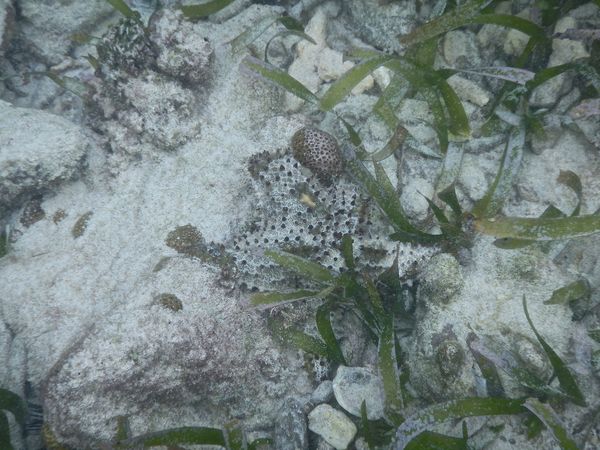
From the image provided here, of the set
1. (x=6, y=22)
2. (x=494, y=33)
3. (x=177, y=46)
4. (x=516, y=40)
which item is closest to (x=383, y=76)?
(x=494, y=33)

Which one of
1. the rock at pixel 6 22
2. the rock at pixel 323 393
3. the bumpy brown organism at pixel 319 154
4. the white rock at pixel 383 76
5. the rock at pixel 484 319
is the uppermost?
the rock at pixel 6 22

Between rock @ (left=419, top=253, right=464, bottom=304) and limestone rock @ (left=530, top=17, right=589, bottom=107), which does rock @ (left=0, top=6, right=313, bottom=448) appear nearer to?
rock @ (left=419, top=253, right=464, bottom=304)

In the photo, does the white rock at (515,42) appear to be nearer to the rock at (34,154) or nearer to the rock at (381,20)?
the rock at (381,20)

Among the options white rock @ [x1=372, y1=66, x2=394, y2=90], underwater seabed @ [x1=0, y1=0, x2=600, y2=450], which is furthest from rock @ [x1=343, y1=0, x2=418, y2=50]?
white rock @ [x1=372, y1=66, x2=394, y2=90]

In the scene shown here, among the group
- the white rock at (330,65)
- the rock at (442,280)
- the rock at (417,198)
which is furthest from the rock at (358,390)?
the white rock at (330,65)

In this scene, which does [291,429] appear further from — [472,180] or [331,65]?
[331,65]

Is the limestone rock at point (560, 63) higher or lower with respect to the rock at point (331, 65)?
lower
